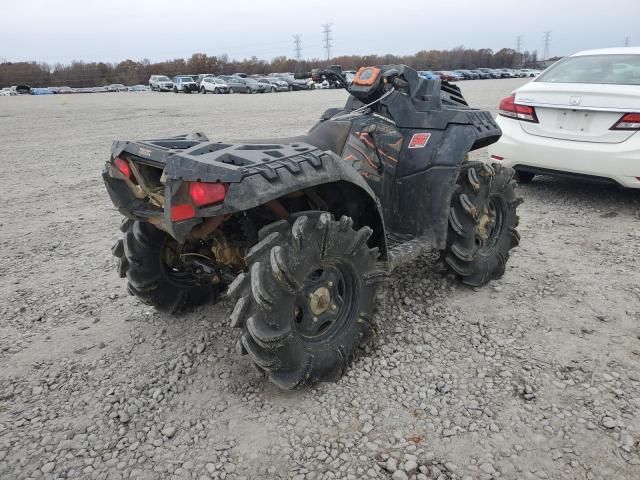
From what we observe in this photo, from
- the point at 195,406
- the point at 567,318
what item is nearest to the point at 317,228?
the point at 195,406

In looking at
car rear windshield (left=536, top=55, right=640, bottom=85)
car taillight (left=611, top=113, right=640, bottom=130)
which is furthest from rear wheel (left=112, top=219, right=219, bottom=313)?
car rear windshield (left=536, top=55, right=640, bottom=85)

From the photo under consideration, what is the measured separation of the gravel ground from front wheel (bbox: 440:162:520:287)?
21 centimetres

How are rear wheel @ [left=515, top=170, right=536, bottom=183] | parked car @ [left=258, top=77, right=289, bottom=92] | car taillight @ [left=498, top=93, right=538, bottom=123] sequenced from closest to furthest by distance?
car taillight @ [left=498, top=93, right=538, bottom=123] → rear wheel @ [left=515, top=170, right=536, bottom=183] → parked car @ [left=258, top=77, right=289, bottom=92]

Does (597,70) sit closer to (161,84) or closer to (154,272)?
(154,272)

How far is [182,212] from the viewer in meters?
2.48

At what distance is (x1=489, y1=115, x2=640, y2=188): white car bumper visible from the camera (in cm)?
566

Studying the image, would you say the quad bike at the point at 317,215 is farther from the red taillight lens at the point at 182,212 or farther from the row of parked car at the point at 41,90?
the row of parked car at the point at 41,90

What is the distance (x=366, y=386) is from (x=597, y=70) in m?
5.42

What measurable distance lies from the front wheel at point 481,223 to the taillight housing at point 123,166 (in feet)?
7.36

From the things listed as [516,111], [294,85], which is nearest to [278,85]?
[294,85]

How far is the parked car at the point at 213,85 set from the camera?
3797 cm

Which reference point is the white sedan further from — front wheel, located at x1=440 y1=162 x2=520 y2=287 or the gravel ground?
front wheel, located at x1=440 y1=162 x2=520 y2=287

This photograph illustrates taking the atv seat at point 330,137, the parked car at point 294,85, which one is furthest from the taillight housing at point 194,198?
the parked car at point 294,85

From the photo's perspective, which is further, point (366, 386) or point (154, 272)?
point (154, 272)
